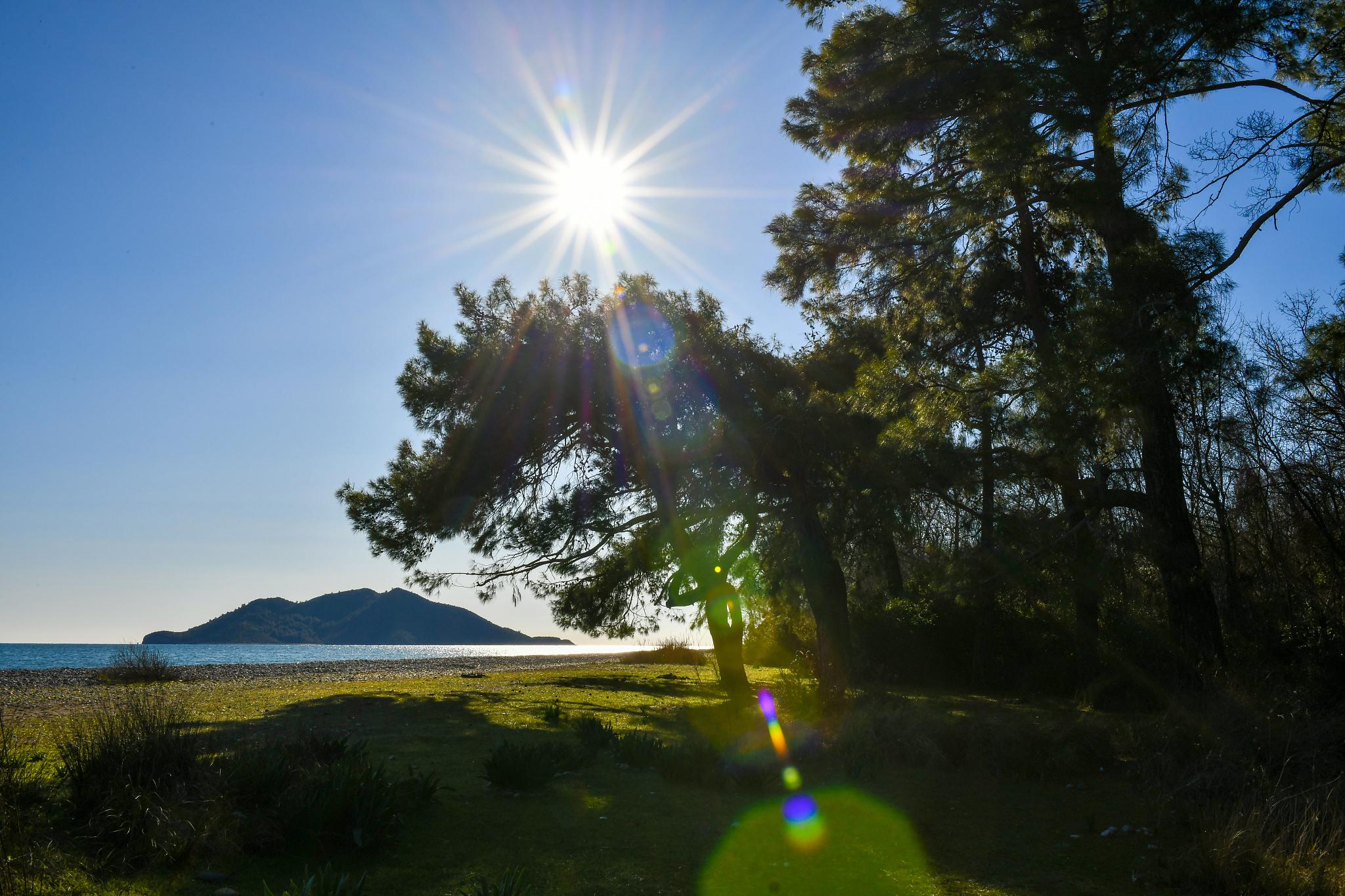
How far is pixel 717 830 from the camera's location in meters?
5.56

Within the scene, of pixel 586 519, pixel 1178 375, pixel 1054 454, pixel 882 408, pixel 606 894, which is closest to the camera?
pixel 606 894

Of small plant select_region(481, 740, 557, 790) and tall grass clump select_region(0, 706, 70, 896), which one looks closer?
tall grass clump select_region(0, 706, 70, 896)

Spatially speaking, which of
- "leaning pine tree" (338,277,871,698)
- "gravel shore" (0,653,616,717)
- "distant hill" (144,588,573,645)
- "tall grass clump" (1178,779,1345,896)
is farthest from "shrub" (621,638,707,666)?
"distant hill" (144,588,573,645)

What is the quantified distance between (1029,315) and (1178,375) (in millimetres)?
4933

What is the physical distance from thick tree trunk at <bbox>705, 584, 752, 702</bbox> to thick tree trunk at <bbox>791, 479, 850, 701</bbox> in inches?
86.0

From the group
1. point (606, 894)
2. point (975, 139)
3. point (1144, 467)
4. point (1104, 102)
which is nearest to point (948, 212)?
point (975, 139)

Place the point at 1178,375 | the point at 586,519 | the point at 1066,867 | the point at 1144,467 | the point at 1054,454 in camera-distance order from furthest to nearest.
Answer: the point at 586,519
the point at 1144,467
the point at 1054,454
the point at 1178,375
the point at 1066,867

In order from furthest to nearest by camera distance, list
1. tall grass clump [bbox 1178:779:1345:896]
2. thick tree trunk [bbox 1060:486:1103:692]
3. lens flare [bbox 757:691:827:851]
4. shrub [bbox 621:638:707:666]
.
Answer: shrub [bbox 621:638:707:666]
thick tree trunk [bbox 1060:486:1103:692]
lens flare [bbox 757:691:827:851]
tall grass clump [bbox 1178:779:1345:896]

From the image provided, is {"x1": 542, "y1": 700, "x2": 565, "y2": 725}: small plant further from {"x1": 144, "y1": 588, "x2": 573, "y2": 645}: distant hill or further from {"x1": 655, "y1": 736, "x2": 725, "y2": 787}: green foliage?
{"x1": 144, "y1": 588, "x2": 573, "y2": 645}: distant hill

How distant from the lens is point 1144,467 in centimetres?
1059

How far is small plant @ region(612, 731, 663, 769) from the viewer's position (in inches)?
292

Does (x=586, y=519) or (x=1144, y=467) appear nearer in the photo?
(x=1144, y=467)

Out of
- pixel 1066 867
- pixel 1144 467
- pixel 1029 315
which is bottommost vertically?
pixel 1066 867

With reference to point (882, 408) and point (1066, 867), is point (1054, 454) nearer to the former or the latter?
point (882, 408)
